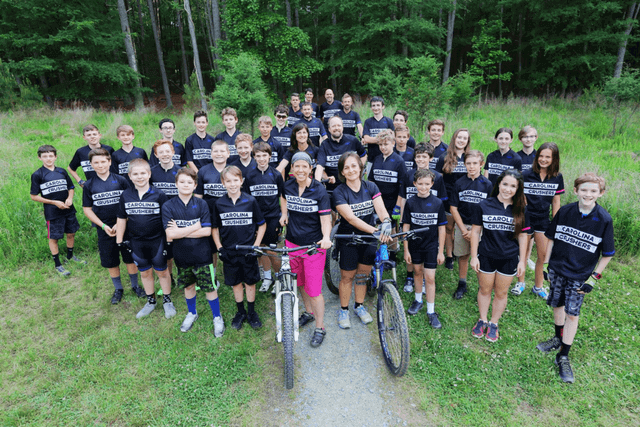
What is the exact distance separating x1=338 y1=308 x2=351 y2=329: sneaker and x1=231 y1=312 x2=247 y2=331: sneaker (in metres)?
1.28

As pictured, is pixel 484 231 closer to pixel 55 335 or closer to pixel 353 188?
pixel 353 188

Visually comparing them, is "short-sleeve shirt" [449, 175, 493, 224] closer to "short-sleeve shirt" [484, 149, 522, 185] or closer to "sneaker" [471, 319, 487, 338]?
"short-sleeve shirt" [484, 149, 522, 185]

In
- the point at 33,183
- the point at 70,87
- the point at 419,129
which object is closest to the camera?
the point at 33,183

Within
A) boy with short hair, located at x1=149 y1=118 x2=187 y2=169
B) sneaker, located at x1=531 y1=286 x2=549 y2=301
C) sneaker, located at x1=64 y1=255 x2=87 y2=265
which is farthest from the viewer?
sneaker, located at x1=64 y1=255 x2=87 y2=265

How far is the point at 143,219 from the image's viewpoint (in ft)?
13.5

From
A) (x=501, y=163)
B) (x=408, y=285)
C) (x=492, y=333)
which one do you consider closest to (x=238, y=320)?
(x=408, y=285)

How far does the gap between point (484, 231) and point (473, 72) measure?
18.6 meters

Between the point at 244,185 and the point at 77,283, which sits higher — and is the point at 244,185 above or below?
above

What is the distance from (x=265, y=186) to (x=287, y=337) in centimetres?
205

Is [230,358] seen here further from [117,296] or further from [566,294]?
[566,294]

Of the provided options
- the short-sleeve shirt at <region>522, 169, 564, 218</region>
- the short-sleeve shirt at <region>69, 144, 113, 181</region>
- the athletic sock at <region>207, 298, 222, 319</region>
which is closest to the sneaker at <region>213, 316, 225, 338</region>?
the athletic sock at <region>207, 298, 222, 319</region>

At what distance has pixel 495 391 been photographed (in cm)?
342

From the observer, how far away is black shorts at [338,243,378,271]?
13.0 ft

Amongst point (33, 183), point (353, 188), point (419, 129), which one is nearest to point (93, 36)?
point (33, 183)
